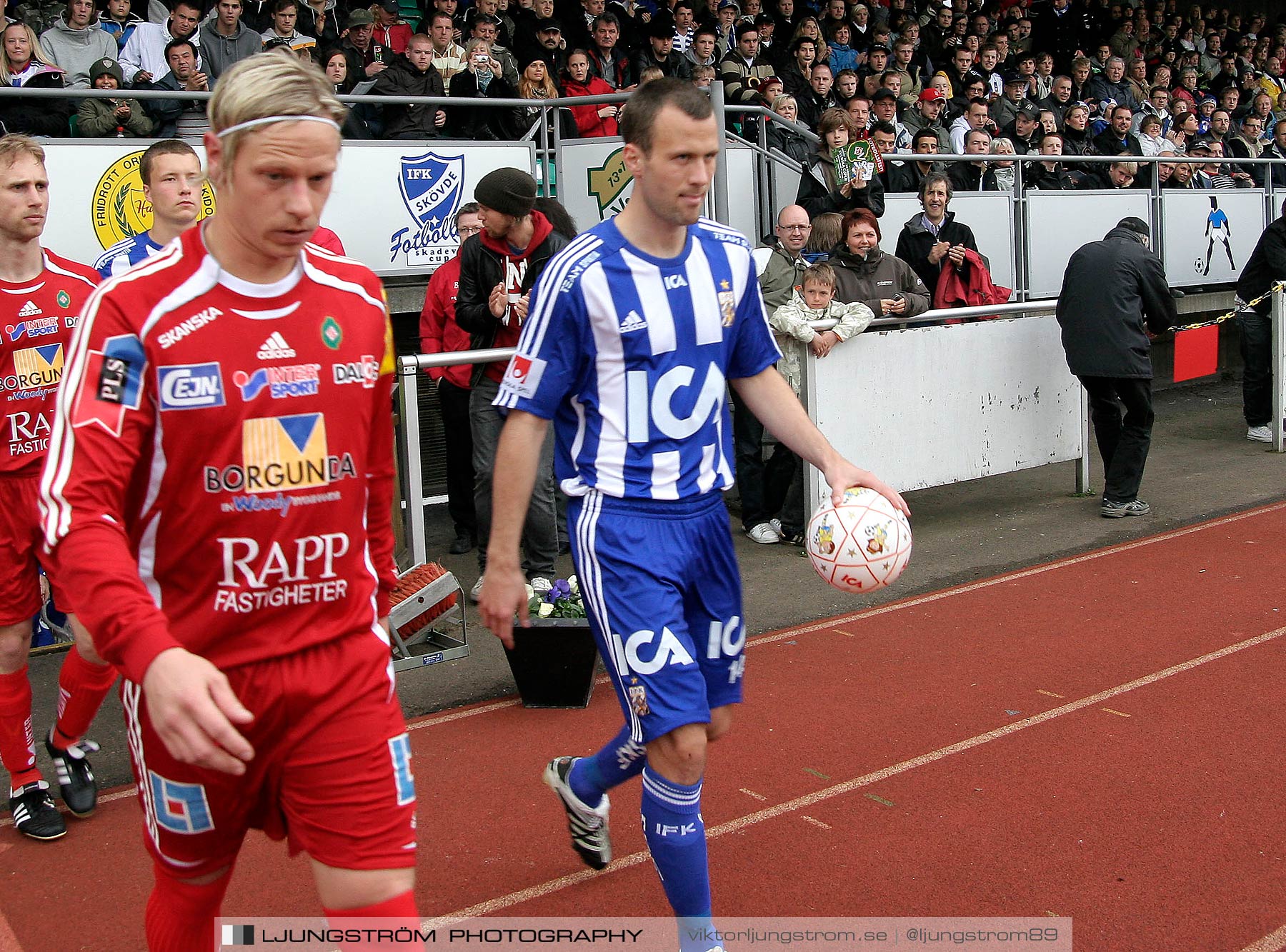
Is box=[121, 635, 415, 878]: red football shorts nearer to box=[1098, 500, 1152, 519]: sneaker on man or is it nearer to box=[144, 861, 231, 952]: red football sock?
box=[144, 861, 231, 952]: red football sock

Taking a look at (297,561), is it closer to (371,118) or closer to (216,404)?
(216,404)

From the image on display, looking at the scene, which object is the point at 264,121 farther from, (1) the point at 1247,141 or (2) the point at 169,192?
(1) the point at 1247,141

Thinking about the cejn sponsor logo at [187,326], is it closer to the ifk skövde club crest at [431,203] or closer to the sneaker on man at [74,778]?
the sneaker on man at [74,778]

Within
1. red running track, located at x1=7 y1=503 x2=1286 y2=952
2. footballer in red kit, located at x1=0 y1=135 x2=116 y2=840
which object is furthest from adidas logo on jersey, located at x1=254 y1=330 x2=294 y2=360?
footballer in red kit, located at x1=0 y1=135 x2=116 y2=840

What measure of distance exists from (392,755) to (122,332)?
36.2 inches

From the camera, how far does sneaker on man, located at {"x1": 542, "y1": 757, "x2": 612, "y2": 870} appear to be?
150 inches

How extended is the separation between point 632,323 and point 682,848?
1.32 metres

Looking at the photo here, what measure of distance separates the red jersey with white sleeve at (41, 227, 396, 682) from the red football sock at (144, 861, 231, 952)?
0.47 m

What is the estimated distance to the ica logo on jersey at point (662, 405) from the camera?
10.7 ft

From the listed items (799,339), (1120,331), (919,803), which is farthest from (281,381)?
(1120,331)

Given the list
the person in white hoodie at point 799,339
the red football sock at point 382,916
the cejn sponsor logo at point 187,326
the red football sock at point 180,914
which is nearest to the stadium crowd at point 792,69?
the person in white hoodie at point 799,339

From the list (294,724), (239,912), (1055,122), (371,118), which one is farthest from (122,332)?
(1055,122)

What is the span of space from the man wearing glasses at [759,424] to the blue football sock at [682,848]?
5.28 meters

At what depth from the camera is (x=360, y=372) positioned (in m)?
2.46
